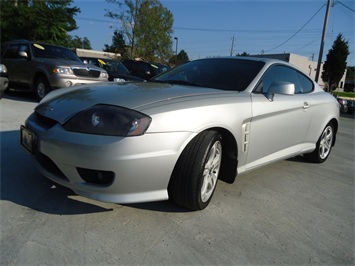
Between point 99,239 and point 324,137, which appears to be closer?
point 99,239

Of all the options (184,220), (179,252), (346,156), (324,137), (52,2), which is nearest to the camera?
(179,252)

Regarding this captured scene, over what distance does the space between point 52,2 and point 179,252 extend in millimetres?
22110

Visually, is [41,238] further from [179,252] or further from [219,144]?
[219,144]

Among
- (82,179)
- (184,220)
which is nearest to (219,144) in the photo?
(184,220)

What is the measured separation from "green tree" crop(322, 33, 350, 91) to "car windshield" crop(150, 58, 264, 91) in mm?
36663

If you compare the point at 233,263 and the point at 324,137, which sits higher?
the point at 324,137

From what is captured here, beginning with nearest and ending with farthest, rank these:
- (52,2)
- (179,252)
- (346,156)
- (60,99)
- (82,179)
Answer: (179,252)
(82,179)
(60,99)
(346,156)
(52,2)

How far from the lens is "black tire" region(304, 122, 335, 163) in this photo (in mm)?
4449

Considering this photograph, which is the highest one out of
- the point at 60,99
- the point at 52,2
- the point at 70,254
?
the point at 52,2

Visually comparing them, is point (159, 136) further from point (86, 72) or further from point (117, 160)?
point (86, 72)

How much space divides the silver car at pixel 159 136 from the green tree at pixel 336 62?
3712 centimetres

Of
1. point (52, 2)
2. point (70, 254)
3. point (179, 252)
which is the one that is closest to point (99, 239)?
point (70, 254)

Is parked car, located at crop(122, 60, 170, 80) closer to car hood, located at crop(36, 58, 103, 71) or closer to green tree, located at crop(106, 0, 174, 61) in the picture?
car hood, located at crop(36, 58, 103, 71)

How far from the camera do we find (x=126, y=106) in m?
2.25
